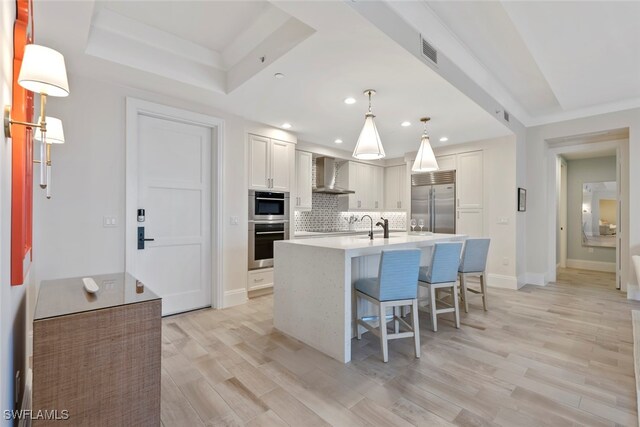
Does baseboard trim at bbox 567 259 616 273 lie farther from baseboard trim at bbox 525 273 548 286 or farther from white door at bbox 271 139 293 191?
white door at bbox 271 139 293 191

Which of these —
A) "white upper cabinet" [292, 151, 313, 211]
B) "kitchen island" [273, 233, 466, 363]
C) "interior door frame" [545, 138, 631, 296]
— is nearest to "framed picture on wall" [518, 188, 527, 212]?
"interior door frame" [545, 138, 631, 296]

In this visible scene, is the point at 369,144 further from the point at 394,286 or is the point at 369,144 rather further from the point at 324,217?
the point at 324,217

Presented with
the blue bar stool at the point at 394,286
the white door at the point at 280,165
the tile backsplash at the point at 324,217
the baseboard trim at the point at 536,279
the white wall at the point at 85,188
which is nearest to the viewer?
the blue bar stool at the point at 394,286

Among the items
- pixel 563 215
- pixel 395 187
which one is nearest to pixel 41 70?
pixel 395 187

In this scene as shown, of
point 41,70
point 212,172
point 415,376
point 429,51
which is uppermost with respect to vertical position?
point 429,51

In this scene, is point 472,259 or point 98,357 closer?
point 98,357

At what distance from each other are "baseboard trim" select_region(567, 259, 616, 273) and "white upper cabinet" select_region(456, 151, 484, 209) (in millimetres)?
3606

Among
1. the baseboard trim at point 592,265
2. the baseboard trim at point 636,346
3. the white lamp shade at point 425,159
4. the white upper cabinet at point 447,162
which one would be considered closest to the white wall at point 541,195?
the white upper cabinet at point 447,162

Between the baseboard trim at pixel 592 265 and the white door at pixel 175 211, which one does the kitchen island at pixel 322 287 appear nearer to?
the white door at pixel 175 211

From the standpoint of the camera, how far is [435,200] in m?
5.80

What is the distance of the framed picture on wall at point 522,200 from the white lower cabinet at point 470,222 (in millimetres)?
583

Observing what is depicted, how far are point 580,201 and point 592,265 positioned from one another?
4.68ft

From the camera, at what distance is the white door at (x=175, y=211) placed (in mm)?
3301

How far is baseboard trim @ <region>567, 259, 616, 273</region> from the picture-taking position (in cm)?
628
